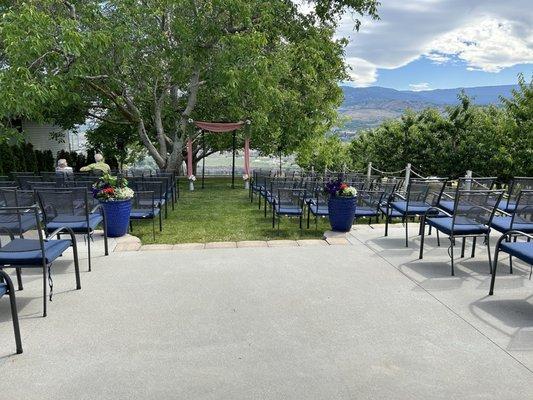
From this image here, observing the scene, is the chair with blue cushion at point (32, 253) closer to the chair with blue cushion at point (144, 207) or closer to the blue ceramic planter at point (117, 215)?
the blue ceramic planter at point (117, 215)

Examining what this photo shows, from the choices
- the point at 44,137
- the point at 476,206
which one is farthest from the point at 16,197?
the point at 44,137

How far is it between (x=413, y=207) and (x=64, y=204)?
4.97 m

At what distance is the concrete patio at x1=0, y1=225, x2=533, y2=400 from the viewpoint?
2.60m

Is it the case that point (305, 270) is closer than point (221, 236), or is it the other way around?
point (305, 270)

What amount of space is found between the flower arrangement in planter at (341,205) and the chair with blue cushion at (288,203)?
2.02ft

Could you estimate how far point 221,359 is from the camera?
2.89 metres

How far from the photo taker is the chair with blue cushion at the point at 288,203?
7020mm

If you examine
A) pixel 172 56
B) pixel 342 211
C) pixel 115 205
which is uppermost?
pixel 172 56

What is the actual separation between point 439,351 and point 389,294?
1.09m

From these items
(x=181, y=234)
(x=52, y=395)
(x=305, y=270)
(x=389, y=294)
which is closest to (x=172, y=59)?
(x=181, y=234)

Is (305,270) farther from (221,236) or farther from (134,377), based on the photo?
(134,377)

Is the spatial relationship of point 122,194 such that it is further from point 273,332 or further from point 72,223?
point 273,332

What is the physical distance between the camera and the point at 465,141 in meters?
17.5

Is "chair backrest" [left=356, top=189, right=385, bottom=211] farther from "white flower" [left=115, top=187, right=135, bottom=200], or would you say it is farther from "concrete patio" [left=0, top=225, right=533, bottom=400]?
"white flower" [left=115, top=187, right=135, bottom=200]
